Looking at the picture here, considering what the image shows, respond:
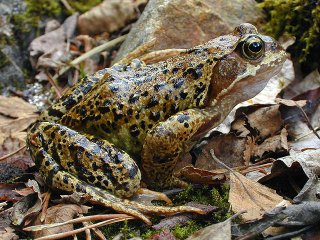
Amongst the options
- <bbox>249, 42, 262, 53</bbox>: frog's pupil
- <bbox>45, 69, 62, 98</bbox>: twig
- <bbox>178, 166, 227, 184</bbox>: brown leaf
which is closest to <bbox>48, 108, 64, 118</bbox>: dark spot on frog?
<bbox>178, 166, 227, 184</bbox>: brown leaf

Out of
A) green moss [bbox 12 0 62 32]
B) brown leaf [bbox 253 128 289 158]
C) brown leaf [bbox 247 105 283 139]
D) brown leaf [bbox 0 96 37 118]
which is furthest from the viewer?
green moss [bbox 12 0 62 32]

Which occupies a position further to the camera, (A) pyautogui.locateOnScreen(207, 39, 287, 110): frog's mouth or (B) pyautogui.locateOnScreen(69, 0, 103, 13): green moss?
(B) pyautogui.locateOnScreen(69, 0, 103, 13): green moss

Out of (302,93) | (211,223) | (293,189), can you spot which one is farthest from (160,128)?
(302,93)

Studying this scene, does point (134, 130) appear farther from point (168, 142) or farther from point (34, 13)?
point (34, 13)

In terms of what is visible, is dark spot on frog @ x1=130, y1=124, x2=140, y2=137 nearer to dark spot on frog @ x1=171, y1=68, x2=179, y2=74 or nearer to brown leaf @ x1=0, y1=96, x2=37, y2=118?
dark spot on frog @ x1=171, y1=68, x2=179, y2=74

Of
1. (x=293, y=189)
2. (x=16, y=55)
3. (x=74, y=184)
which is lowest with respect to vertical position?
(x=293, y=189)

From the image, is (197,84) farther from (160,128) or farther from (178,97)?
(160,128)
